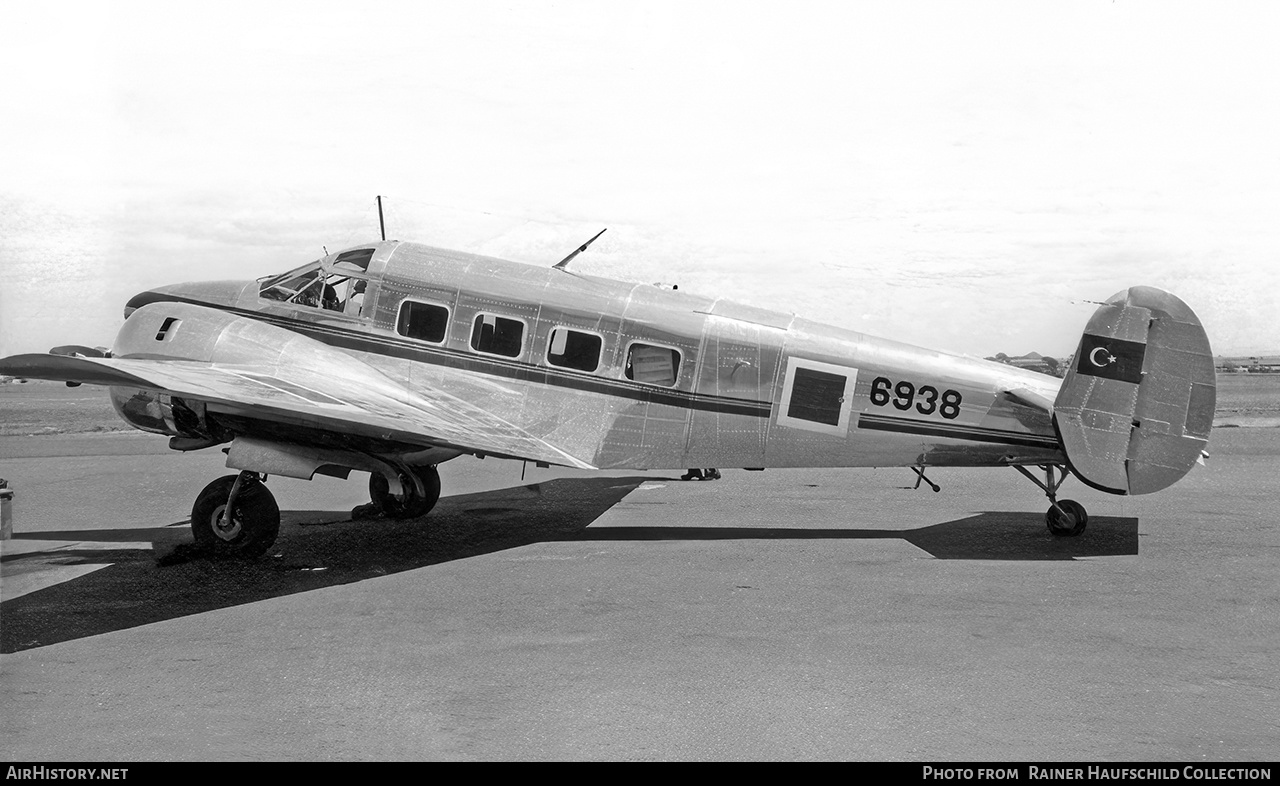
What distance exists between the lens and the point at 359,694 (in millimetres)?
6469

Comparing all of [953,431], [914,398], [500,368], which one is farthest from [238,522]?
[953,431]

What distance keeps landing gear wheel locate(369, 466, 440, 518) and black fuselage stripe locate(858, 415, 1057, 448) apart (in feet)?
20.6

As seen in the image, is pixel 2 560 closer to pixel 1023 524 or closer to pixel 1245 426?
pixel 1023 524

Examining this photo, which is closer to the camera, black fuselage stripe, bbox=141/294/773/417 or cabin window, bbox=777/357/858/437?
cabin window, bbox=777/357/858/437

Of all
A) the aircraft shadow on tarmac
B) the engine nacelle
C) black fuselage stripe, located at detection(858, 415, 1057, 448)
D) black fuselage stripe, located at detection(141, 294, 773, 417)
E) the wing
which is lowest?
the aircraft shadow on tarmac

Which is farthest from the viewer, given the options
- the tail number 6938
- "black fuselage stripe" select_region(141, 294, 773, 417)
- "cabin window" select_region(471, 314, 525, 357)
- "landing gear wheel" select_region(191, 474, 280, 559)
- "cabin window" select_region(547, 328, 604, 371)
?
"cabin window" select_region(471, 314, 525, 357)

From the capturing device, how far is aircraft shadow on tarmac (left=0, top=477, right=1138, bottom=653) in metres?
8.67

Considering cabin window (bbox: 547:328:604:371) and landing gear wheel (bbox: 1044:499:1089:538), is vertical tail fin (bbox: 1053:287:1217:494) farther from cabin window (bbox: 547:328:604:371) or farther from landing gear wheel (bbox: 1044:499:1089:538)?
cabin window (bbox: 547:328:604:371)

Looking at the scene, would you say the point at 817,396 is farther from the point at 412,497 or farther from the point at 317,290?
the point at 317,290

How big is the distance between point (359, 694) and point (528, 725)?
1.36m

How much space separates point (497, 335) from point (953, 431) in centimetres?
582

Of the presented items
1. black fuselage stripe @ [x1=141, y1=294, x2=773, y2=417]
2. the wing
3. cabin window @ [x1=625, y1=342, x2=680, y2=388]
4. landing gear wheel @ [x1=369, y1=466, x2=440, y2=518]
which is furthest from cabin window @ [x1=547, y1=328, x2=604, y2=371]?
landing gear wheel @ [x1=369, y1=466, x2=440, y2=518]

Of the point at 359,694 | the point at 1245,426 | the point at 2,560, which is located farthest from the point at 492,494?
the point at 1245,426

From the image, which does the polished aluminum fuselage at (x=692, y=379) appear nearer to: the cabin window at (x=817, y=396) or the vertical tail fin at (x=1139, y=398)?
the cabin window at (x=817, y=396)
